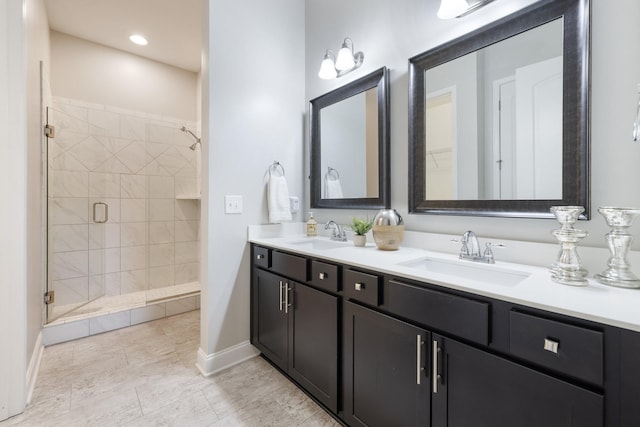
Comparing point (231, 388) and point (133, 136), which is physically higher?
point (133, 136)

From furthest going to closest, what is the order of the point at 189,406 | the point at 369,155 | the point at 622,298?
the point at 369,155 < the point at 189,406 < the point at 622,298

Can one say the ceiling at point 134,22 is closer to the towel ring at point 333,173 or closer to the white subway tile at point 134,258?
the towel ring at point 333,173

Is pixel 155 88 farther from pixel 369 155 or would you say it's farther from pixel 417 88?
pixel 417 88

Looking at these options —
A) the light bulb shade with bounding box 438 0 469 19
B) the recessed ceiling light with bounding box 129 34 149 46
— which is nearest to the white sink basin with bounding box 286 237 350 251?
the light bulb shade with bounding box 438 0 469 19

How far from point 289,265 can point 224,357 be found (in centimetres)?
87

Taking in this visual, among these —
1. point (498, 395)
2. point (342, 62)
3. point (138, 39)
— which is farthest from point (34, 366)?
point (138, 39)

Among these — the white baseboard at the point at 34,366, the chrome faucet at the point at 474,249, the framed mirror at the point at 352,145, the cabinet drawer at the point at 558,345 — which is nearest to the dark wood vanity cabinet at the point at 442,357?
the cabinet drawer at the point at 558,345

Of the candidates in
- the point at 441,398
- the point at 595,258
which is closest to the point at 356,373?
the point at 441,398

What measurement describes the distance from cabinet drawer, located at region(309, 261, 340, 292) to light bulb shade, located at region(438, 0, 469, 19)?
1.33m

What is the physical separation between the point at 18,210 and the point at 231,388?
4.95ft

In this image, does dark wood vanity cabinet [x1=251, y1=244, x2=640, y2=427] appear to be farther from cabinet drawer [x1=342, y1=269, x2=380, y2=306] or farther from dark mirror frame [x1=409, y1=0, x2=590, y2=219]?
dark mirror frame [x1=409, y1=0, x2=590, y2=219]

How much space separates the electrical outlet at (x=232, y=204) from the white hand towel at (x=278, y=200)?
0.21 metres

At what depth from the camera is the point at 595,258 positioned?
1030 millimetres

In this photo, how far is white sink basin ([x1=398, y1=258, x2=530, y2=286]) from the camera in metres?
1.11
